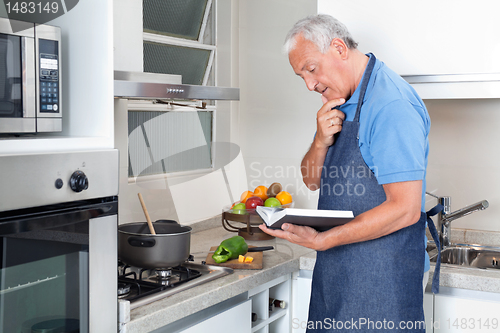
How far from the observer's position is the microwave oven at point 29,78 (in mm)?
1079

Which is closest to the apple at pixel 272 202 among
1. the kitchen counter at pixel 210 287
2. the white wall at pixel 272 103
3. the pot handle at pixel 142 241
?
the kitchen counter at pixel 210 287

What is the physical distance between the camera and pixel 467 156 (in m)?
2.15

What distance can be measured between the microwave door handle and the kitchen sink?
160 cm

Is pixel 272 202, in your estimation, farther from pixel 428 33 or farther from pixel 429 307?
pixel 428 33

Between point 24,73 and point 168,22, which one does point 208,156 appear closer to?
point 168,22

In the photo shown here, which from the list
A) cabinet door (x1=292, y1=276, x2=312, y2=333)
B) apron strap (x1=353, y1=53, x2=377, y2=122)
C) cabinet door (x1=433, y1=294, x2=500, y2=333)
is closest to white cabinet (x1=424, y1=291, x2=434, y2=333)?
cabinet door (x1=433, y1=294, x2=500, y2=333)

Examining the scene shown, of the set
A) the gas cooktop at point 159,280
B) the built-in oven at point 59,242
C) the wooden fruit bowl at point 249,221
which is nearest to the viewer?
the built-in oven at point 59,242

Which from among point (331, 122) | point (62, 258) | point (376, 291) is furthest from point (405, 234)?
point (62, 258)

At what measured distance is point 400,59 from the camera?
73.0 inches

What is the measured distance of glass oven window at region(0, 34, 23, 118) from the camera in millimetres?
1071

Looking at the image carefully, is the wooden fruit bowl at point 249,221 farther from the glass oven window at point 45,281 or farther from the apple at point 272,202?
the glass oven window at point 45,281

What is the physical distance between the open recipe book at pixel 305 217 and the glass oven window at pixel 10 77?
61 cm

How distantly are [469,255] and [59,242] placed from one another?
1.65 metres

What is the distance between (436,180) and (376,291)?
1.03 metres
